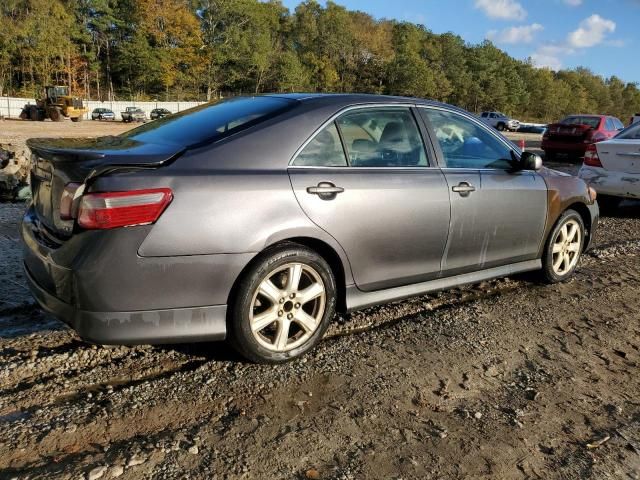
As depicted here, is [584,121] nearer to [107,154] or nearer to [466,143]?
[466,143]

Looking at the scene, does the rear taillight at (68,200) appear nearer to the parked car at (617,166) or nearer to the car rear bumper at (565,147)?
the parked car at (617,166)

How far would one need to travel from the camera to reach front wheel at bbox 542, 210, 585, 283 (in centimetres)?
475

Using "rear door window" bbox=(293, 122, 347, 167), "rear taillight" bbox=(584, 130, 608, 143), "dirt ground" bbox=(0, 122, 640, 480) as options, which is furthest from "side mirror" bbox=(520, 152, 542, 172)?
"rear taillight" bbox=(584, 130, 608, 143)

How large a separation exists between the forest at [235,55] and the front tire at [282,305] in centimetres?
6980

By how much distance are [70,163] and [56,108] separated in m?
46.1

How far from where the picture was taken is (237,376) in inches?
121

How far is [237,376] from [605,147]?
279 inches

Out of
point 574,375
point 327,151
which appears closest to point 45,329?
point 327,151

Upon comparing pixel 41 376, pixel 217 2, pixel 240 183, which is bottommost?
pixel 41 376

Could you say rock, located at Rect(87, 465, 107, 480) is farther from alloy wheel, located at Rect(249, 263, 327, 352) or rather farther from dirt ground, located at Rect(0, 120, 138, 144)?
dirt ground, located at Rect(0, 120, 138, 144)

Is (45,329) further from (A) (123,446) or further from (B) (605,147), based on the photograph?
(B) (605,147)

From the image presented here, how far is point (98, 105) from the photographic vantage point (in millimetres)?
60281

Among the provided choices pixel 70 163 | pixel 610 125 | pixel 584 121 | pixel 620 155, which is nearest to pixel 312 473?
pixel 70 163

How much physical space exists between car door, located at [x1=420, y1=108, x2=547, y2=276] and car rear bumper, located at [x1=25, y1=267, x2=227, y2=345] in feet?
5.81
